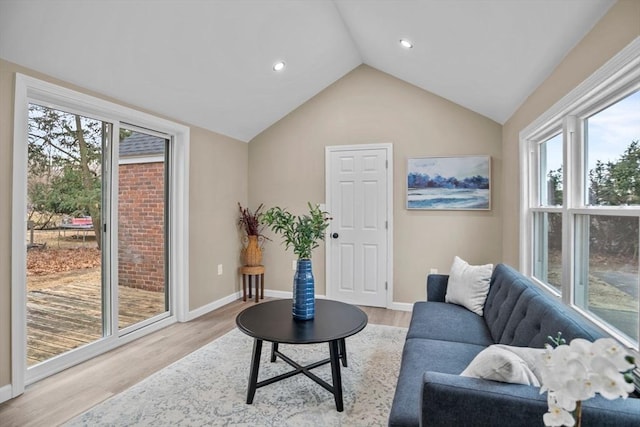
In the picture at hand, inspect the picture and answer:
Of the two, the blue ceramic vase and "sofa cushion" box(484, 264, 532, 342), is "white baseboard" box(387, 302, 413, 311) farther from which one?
the blue ceramic vase

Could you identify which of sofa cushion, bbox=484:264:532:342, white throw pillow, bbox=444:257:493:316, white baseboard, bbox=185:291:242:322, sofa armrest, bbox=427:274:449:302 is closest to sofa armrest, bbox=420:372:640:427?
sofa cushion, bbox=484:264:532:342

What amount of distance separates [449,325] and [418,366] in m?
0.72

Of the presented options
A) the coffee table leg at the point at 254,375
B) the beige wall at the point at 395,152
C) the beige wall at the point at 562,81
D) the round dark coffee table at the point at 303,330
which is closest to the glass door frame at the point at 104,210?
the beige wall at the point at 395,152

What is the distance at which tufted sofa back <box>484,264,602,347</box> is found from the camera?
5.00 ft

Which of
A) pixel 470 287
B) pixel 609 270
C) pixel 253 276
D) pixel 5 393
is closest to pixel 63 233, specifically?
pixel 5 393

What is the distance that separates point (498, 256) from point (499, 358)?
3.16 meters

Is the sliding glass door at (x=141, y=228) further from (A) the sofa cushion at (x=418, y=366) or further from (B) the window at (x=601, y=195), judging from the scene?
(B) the window at (x=601, y=195)

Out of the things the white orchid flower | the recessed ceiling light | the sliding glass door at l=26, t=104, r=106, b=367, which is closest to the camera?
the white orchid flower

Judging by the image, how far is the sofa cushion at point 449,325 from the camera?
2.28m

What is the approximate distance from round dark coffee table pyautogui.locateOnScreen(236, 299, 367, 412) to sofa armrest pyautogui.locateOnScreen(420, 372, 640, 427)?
38.4 inches

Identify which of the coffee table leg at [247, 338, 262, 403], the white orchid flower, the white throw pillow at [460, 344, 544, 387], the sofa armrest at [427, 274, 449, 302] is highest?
the white orchid flower

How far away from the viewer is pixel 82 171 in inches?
115

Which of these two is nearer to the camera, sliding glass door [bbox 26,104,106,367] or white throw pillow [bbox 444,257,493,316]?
sliding glass door [bbox 26,104,106,367]

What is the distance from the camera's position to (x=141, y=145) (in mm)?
3582
